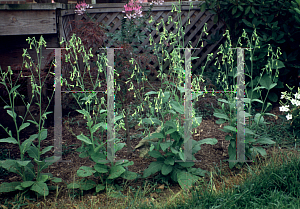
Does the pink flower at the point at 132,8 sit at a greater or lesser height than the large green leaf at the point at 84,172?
greater

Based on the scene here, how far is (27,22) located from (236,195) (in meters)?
3.01

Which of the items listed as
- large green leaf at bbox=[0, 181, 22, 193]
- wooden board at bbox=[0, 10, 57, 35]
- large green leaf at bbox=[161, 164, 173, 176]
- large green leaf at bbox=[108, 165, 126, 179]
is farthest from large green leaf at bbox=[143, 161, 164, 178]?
wooden board at bbox=[0, 10, 57, 35]

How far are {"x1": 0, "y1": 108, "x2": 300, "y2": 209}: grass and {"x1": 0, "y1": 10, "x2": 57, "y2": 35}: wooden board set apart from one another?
2.13 metres

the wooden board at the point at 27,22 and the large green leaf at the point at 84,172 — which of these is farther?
the wooden board at the point at 27,22

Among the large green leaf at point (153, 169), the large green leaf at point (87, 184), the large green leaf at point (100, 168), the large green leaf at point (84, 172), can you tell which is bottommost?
the large green leaf at point (87, 184)

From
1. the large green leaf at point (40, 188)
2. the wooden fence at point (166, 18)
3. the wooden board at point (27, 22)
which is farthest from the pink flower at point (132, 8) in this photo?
the large green leaf at point (40, 188)

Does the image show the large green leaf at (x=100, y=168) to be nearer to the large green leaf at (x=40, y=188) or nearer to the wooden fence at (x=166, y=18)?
the large green leaf at (x=40, y=188)

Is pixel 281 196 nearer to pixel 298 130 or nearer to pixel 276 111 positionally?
pixel 298 130

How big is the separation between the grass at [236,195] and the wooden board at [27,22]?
2.13m

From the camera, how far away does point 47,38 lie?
12.9 ft

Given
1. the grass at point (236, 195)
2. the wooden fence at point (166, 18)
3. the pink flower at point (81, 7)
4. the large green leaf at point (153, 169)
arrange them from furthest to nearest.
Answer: the wooden fence at point (166, 18) < the pink flower at point (81, 7) < the large green leaf at point (153, 169) < the grass at point (236, 195)

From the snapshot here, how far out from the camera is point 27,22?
145 inches

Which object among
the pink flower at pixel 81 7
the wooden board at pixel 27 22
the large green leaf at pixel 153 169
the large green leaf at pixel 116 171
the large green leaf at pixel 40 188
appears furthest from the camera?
the pink flower at pixel 81 7

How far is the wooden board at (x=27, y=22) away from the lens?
363 cm
